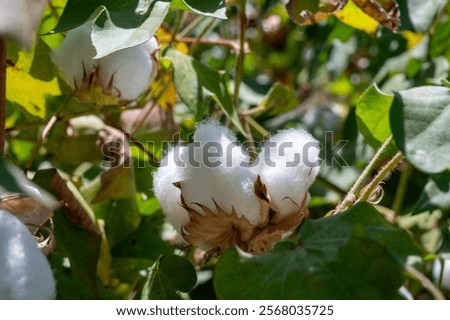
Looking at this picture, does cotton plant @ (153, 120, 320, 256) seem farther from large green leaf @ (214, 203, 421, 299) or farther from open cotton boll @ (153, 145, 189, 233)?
large green leaf @ (214, 203, 421, 299)

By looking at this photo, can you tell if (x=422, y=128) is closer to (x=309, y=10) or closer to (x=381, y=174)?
(x=381, y=174)

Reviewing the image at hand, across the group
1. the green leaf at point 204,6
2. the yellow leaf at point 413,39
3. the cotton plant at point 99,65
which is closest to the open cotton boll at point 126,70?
the cotton plant at point 99,65

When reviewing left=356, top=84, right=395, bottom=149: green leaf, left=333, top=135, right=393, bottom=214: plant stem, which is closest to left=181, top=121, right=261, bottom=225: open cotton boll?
left=333, top=135, right=393, bottom=214: plant stem

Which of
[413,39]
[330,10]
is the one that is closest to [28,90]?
[330,10]

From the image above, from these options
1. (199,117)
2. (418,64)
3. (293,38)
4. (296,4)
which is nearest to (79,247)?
(199,117)

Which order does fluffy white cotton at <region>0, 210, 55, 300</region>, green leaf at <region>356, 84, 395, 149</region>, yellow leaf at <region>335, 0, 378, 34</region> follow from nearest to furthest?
fluffy white cotton at <region>0, 210, 55, 300</region>
green leaf at <region>356, 84, 395, 149</region>
yellow leaf at <region>335, 0, 378, 34</region>

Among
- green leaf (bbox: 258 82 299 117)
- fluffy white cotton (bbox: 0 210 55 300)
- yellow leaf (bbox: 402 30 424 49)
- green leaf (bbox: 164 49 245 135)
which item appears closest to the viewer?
fluffy white cotton (bbox: 0 210 55 300)

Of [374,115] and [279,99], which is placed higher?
[374,115]

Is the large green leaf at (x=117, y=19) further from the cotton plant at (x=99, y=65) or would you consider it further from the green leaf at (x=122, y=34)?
the cotton plant at (x=99, y=65)
